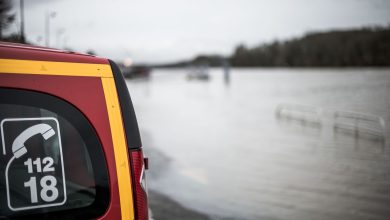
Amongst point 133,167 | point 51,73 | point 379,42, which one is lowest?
point 133,167

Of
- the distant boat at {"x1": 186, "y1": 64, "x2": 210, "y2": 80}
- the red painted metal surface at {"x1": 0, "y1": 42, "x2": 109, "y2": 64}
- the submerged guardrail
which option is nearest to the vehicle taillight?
the red painted metal surface at {"x1": 0, "y1": 42, "x2": 109, "y2": 64}

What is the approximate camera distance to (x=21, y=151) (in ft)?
5.97

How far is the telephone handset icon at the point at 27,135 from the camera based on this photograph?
71.1 inches

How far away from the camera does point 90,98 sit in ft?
6.58

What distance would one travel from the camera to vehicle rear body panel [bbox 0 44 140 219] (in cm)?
183

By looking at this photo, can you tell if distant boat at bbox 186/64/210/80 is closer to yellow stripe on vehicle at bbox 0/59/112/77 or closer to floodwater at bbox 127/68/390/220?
floodwater at bbox 127/68/390/220

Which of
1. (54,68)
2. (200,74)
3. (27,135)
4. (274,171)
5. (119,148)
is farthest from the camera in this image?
(200,74)

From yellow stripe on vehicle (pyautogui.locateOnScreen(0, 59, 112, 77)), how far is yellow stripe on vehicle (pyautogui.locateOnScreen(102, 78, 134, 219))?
0.22 ft

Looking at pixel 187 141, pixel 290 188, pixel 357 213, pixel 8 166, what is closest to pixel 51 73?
pixel 8 166

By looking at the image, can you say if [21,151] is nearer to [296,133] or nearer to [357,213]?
[357,213]

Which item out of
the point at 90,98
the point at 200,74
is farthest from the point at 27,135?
the point at 200,74

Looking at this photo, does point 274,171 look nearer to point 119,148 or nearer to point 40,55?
point 119,148

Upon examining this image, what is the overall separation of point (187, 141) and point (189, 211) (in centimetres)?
786

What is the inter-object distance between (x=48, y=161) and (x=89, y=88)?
1.43 ft
